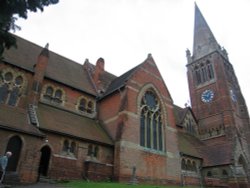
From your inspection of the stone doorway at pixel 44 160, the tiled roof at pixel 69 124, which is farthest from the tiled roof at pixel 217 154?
the stone doorway at pixel 44 160

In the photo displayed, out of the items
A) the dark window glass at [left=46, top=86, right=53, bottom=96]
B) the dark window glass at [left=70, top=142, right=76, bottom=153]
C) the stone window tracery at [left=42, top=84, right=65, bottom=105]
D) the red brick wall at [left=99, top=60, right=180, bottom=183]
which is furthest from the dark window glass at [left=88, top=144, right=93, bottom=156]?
the dark window glass at [left=46, top=86, right=53, bottom=96]

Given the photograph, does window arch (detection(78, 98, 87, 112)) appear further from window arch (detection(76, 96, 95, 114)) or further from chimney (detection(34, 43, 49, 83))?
chimney (detection(34, 43, 49, 83))

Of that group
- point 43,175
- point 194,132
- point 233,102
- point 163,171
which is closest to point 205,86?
point 233,102

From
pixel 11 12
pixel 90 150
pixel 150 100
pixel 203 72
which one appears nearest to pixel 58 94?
pixel 90 150

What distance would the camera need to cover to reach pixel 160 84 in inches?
1106

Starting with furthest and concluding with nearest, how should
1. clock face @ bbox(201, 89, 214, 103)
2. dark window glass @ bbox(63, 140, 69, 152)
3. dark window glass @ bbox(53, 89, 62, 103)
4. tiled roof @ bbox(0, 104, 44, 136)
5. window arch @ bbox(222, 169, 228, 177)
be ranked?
clock face @ bbox(201, 89, 214, 103) → window arch @ bbox(222, 169, 228, 177) → dark window glass @ bbox(53, 89, 62, 103) → dark window glass @ bbox(63, 140, 69, 152) → tiled roof @ bbox(0, 104, 44, 136)

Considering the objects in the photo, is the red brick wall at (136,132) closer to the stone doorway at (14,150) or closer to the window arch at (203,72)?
the stone doorway at (14,150)

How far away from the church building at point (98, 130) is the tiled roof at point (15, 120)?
77 mm

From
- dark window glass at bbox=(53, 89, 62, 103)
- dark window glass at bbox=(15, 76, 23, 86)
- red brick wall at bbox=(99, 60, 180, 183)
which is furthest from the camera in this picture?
Result: dark window glass at bbox=(53, 89, 62, 103)

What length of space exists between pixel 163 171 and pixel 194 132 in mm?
16201

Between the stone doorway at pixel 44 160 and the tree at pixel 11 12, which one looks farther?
the stone doorway at pixel 44 160

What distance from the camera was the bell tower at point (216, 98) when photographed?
34.9m

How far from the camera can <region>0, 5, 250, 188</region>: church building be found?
56.9 ft

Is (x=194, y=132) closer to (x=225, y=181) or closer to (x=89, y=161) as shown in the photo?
(x=225, y=181)
